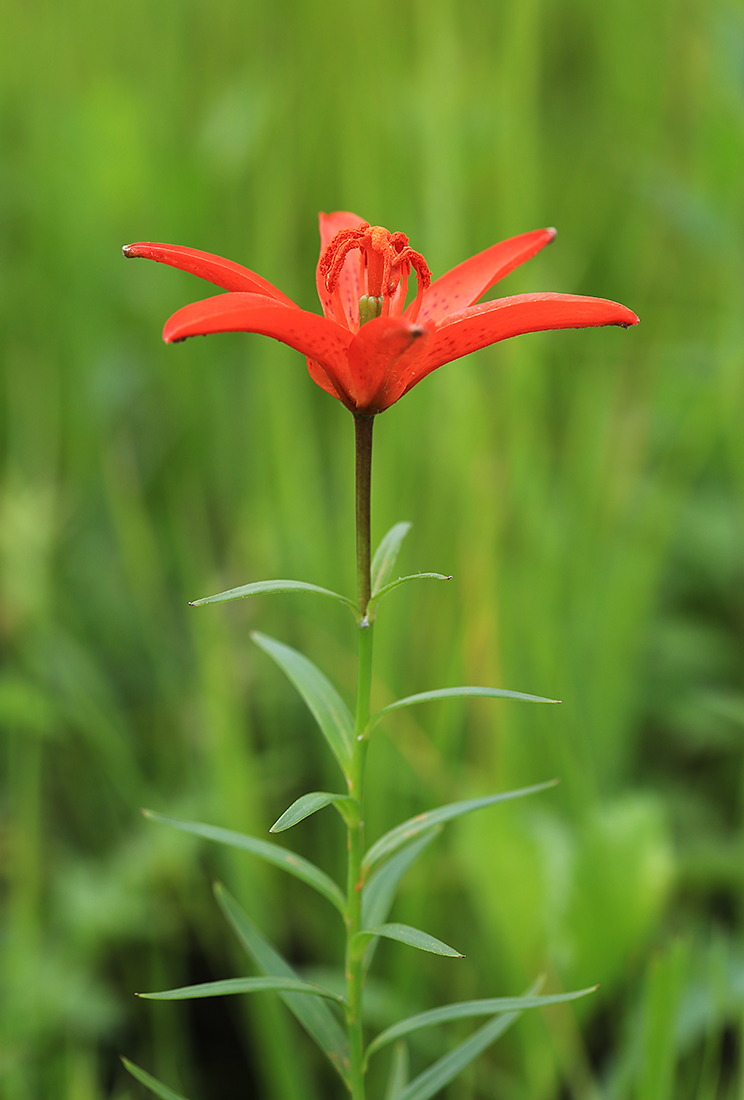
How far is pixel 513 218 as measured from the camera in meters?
1.47

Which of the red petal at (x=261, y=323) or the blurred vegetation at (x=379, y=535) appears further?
the blurred vegetation at (x=379, y=535)

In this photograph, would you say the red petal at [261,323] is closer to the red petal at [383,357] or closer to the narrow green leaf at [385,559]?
the red petal at [383,357]

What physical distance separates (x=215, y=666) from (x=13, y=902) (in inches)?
13.4

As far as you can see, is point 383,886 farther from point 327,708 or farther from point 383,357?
point 383,357

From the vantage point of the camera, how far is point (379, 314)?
543mm

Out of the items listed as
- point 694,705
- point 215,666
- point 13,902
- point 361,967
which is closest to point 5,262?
point 215,666

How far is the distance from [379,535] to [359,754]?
0.80 m

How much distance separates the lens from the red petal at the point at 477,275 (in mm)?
540

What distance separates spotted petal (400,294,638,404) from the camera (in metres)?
0.45

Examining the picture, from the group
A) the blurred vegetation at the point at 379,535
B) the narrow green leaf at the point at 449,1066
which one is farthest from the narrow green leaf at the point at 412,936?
the blurred vegetation at the point at 379,535

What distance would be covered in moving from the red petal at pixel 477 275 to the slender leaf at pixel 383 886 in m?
0.33

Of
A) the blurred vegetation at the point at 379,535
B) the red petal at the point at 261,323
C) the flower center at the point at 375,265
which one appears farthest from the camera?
the blurred vegetation at the point at 379,535

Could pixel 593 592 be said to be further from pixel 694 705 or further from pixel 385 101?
pixel 385 101

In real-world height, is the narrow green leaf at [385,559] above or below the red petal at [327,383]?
below
